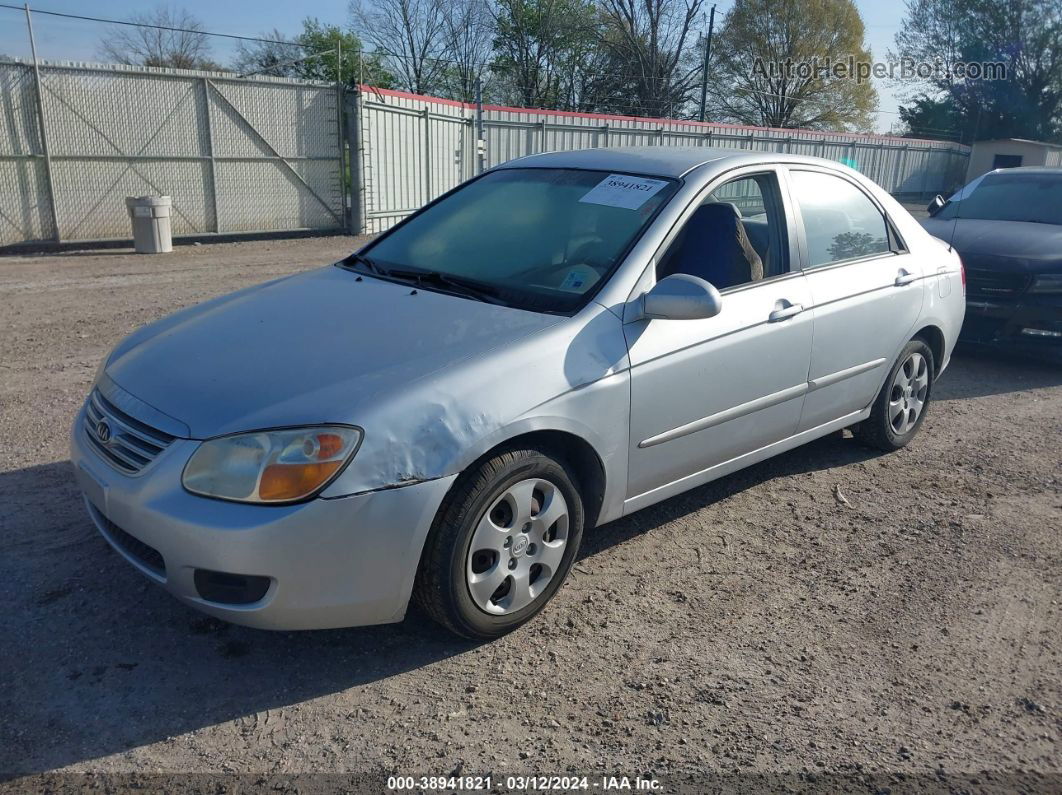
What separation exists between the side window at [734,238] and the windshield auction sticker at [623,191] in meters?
0.23

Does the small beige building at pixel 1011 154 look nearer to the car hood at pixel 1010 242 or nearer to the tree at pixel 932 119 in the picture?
the tree at pixel 932 119

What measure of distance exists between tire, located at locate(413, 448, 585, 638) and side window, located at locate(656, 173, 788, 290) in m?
1.07

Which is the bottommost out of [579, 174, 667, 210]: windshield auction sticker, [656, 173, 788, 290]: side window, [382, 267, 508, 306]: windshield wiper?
[382, 267, 508, 306]: windshield wiper

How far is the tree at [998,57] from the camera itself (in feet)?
143

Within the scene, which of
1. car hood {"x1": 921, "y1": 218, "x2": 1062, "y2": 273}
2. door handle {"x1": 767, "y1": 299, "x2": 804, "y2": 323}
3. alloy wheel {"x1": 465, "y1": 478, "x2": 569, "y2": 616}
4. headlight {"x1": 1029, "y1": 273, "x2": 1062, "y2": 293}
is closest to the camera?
alloy wheel {"x1": 465, "y1": 478, "x2": 569, "y2": 616}

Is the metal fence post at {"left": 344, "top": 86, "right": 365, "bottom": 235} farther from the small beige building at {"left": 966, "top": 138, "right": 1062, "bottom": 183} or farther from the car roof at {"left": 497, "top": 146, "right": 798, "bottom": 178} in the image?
the small beige building at {"left": 966, "top": 138, "right": 1062, "bottom": 183}

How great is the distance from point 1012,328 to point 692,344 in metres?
5.03

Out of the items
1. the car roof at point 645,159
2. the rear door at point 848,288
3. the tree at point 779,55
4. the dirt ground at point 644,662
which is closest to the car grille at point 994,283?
the rear door at point 848,288

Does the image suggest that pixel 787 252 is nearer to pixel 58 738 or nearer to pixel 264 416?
pixel 264 416

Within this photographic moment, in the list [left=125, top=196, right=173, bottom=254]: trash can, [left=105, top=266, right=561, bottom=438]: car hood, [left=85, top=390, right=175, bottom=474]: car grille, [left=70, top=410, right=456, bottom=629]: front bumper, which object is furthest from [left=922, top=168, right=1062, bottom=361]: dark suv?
[left=125, top=196, right=173, bottom=254]: trash can

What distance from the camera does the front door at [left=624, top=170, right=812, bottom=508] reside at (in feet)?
11.7

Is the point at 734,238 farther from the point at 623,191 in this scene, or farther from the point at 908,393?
the point at 908,393

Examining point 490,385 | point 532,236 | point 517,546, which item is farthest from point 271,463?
point 532,236

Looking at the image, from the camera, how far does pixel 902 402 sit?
529 cm
